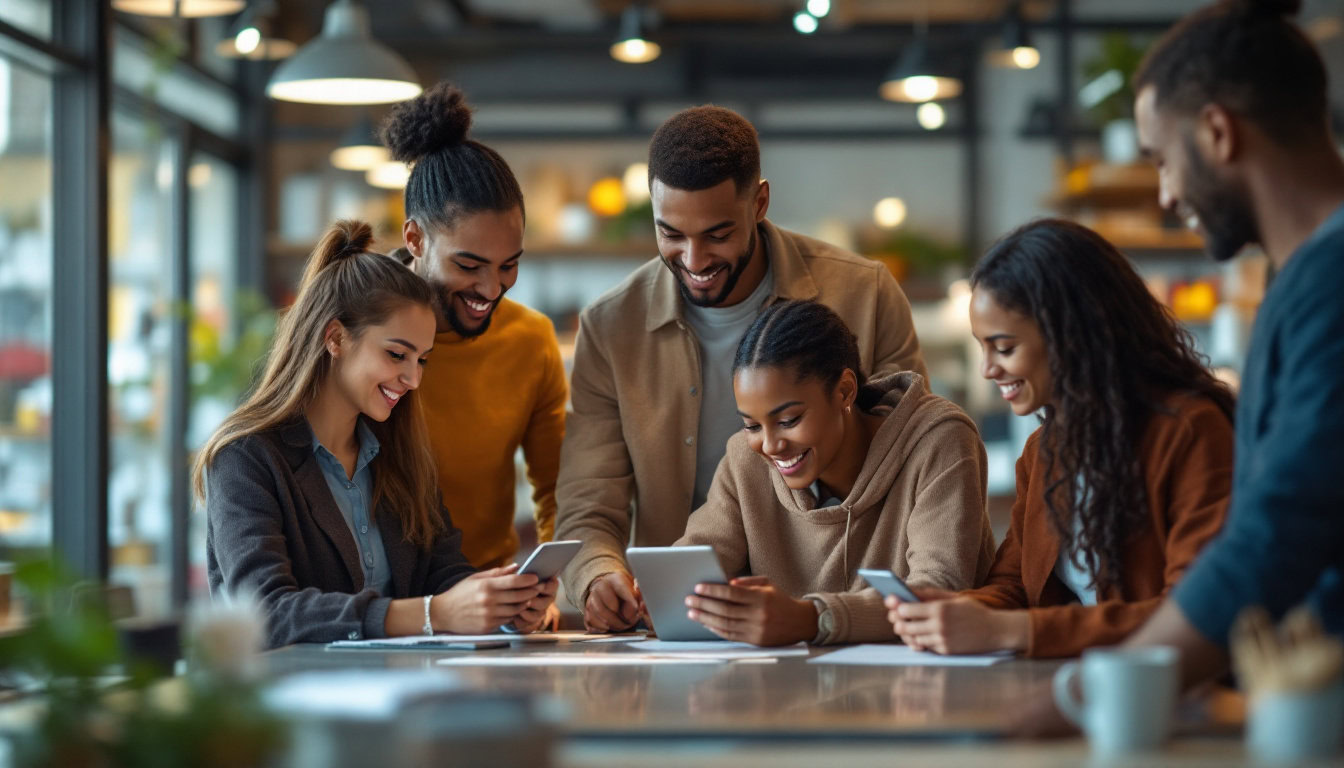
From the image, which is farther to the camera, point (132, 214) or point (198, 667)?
point (132, 214)

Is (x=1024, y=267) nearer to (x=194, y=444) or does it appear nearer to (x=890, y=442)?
(x=890, y=442)

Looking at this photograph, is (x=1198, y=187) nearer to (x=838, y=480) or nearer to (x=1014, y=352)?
(x=1014, y=352)

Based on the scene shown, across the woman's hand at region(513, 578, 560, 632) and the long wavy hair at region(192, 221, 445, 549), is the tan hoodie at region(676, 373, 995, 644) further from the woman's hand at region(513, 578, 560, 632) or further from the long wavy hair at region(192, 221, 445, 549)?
the long wavy hair at region(192, 221, 445, 549)

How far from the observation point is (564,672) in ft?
6.55

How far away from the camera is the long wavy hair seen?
2559 millimetres

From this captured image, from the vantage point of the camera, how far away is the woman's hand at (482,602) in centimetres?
237

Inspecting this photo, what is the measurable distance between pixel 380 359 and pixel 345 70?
162 cm

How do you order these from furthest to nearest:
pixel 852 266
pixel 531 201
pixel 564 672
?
1. pixel 531 201
2. pixel 852 266
3. pixel 564 672

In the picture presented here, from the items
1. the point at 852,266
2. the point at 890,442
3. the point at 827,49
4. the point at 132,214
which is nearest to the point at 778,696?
the point at 890,442

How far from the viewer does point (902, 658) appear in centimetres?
210

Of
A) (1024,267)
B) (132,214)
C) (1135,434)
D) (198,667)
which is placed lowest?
(198,667)

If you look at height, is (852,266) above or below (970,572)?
above

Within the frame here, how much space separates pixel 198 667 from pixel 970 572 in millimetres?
1436

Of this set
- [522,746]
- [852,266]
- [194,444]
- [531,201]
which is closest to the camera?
[522,746]
